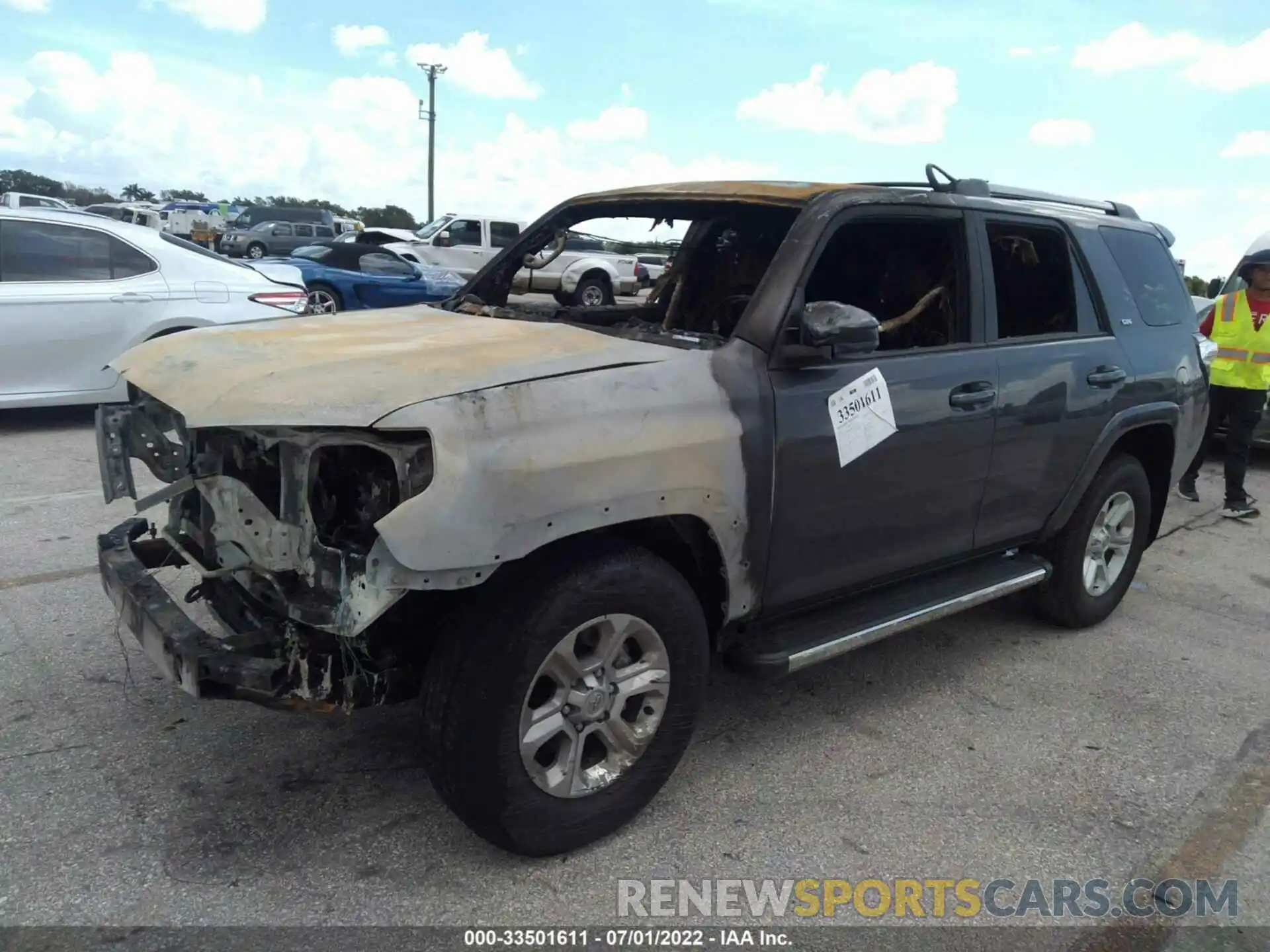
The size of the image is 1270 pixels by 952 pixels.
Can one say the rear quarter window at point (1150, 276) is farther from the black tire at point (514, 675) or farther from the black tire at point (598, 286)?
the black tire at point (598, 286)

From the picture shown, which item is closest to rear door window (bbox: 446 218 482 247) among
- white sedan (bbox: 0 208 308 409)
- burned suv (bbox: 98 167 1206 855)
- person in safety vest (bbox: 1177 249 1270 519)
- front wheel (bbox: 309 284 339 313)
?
front wheel (bbox: 309 284 339 313)

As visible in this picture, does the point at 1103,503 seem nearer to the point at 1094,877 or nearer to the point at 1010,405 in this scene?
the point at 1010,405

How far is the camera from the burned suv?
2.45 meters

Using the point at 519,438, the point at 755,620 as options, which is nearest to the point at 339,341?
the point at 519,438

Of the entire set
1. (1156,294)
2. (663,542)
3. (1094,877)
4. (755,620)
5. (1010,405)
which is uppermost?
(1156,294)

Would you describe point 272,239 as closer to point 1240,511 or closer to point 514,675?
point 1240,511

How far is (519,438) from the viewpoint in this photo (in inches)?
95.8

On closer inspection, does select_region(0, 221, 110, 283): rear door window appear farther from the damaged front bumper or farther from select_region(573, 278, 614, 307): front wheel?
select_region(573, 278, 614, 307): front wheel

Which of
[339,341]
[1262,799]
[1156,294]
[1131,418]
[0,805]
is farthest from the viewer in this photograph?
[1156,294]

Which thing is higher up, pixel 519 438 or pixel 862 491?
pixel 519 438

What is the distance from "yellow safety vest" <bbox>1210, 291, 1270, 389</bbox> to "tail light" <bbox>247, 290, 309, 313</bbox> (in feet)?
22.9

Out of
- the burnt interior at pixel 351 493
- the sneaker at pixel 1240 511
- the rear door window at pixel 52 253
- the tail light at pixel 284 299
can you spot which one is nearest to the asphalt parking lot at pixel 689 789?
the burnt interior at pixel 351 493

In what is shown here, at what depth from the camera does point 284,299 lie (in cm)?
814

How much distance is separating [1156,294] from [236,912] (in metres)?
4.56
